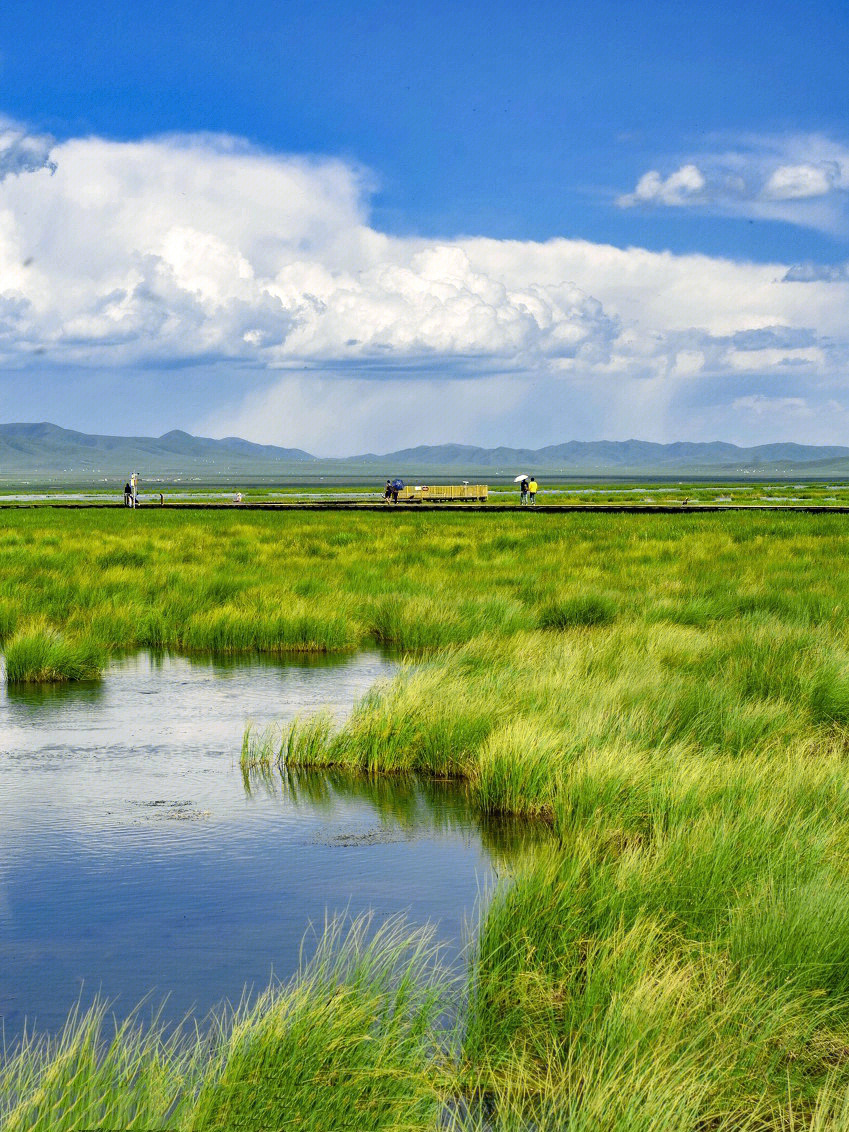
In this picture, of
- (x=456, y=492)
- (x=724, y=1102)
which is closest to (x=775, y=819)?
(x=724, y=1102)

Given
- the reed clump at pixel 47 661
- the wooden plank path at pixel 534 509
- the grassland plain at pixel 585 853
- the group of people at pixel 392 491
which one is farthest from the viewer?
the group of people at pixel 392 491

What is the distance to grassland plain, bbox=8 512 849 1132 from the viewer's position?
5.11m

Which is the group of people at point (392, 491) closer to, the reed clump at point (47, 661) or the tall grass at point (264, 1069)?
the reed clump at point (47, 661)

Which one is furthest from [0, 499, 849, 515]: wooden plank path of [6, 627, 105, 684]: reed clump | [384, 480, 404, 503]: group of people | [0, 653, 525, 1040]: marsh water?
[0, 653, 525, 1040]: marsh water

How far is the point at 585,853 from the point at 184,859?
9.39 feet

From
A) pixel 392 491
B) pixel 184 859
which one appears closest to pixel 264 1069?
pixel 184 859

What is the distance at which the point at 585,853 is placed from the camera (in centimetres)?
739

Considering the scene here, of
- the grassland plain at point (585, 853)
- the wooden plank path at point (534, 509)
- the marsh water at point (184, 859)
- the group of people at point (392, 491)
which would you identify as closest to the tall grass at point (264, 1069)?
the grassland plain at point (585, 853)

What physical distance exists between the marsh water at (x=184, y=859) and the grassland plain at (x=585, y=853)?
508 mm

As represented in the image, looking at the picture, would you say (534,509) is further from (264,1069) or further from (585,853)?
(264,1069)

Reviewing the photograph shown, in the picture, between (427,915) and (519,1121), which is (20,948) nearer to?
(427,915)

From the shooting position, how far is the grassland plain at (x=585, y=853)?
5113 millimetres

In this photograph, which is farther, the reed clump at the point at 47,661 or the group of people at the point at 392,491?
the group of people at the point at 392,491

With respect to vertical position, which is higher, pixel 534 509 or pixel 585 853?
pixel 534 509
